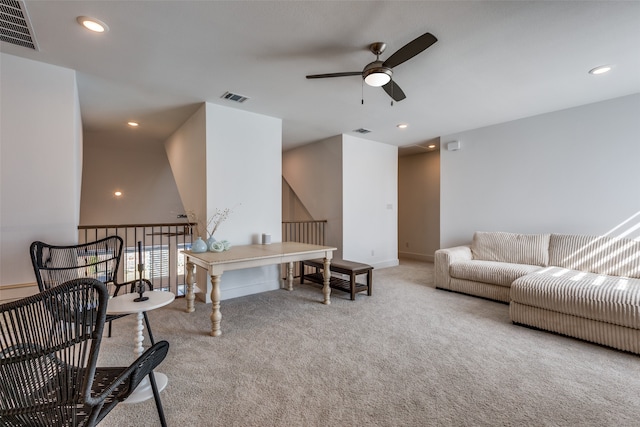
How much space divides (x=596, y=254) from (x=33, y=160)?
6492 mm

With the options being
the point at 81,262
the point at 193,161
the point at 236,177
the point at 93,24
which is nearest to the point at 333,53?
the point at 93,24

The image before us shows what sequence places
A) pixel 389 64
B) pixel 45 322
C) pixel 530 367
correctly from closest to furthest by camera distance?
pixel 45 322 → pixel 530 367 → pixel 389 64

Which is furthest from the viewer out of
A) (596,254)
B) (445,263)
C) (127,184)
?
(127,184)

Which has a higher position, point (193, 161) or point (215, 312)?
point (193, 161)

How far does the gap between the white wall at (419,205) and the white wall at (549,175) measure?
145cm

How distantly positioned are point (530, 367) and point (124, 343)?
140 inches

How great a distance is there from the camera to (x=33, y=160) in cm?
282

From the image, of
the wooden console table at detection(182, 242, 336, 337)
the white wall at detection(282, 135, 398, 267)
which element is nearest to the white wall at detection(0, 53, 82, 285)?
the wooden console table at detection(182, 242, 336, 337)

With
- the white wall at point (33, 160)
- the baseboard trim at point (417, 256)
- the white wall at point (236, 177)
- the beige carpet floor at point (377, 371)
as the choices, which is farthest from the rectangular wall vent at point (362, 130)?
the white wall at point (33, 160)

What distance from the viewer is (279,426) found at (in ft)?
5.30

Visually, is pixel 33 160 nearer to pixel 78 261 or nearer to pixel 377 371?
pixel 78 261

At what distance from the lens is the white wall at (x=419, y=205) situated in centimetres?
694

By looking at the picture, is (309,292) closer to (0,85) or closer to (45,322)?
(45,322)

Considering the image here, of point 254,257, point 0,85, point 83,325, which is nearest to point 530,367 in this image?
point 254,257
